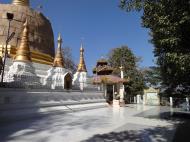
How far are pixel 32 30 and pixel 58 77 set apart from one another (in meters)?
7.45

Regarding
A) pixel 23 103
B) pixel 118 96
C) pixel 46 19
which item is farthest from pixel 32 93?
pixel 46 19

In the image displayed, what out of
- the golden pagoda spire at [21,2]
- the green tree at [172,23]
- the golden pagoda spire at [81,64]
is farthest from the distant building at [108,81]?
the green tree at [172,23]

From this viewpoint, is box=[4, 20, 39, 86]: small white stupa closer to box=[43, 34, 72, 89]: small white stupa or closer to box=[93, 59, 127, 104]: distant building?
box=[43, 34, 72, 89]: small white stupa

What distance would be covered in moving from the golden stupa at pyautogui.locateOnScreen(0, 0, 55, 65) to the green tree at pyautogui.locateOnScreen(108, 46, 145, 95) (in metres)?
11.4

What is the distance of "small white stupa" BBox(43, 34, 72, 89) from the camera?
53.2ft

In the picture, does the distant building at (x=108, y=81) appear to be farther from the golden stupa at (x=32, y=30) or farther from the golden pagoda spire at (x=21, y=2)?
the golden pagoda spire at (x=21, y=2)

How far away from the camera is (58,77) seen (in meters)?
18.6

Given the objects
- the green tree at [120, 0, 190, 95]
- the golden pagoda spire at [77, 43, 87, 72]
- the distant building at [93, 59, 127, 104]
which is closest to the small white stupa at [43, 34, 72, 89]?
the golden pagoda spire at [77, 43, 87, 72]

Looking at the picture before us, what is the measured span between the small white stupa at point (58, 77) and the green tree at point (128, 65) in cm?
1347

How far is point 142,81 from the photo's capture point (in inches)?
1284

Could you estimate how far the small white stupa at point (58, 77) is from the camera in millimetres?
16222

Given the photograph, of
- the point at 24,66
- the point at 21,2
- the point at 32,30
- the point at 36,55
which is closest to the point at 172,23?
the point at 24,66

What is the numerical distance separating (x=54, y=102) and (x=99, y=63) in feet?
46.1

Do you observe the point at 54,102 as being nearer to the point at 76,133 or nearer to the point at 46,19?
the point at 76,133
